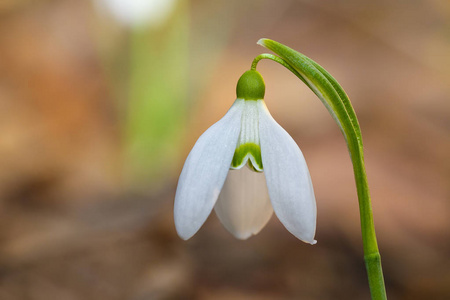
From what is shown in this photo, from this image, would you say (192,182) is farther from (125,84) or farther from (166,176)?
(125,84)

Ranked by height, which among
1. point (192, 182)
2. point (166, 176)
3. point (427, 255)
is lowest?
point (427, 255)

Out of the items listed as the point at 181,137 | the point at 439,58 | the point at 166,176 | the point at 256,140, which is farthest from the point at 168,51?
the point at 256,140

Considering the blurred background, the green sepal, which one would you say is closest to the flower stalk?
the green sepal

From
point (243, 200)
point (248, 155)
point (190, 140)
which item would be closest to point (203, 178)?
point (248, 155)

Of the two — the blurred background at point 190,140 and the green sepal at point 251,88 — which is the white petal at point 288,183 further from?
the blurred background at point 190,140

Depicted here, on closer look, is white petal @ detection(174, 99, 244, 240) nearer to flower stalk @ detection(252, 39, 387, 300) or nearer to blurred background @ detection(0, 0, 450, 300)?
flower stalk @ detection(252, 39, 387, 300)

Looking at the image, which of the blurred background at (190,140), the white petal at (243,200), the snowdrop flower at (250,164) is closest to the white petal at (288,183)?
the snowdrop flower at (250,164)
